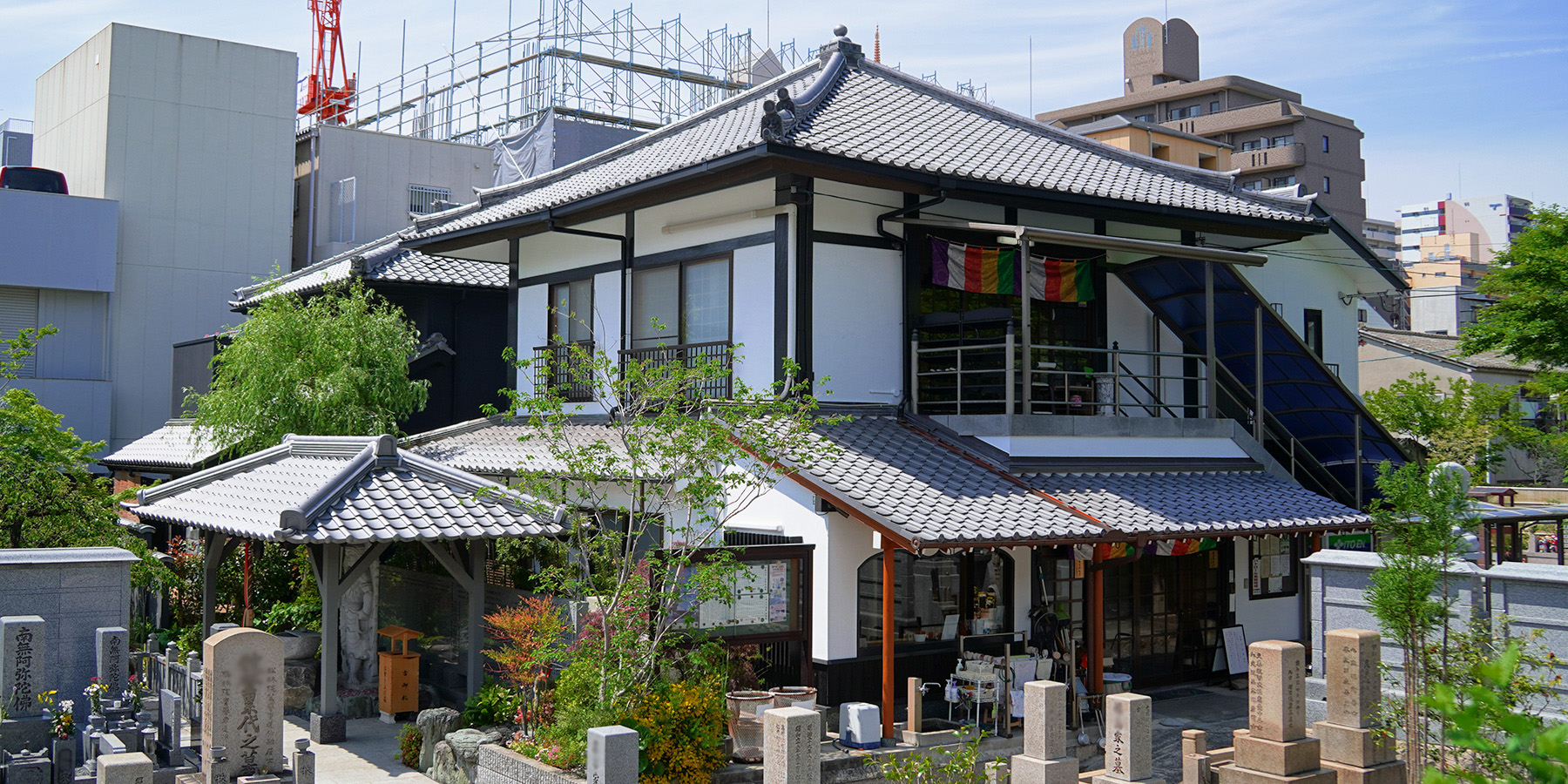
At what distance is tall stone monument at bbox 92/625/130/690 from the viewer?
1139cm

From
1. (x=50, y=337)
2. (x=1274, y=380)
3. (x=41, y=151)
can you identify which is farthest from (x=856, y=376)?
(x=41, y=151)

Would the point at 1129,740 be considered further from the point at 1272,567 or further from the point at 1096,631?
the point at 1272,567

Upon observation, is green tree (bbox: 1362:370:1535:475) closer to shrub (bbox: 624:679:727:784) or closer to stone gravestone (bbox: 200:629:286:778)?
shrub (bbox: 624:679:727:784)

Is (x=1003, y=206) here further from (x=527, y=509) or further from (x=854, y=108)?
(x=527, y=509)

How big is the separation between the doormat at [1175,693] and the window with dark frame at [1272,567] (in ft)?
7.70

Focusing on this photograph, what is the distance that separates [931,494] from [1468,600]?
5.50 m

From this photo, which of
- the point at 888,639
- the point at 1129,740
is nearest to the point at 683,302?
the point at 888,639

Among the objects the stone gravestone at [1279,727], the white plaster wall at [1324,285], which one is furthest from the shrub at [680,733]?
the white plaster wall at [1324,285]

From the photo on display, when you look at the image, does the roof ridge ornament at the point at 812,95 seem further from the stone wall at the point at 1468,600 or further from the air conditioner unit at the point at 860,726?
the stone wall at the point at 1468,600

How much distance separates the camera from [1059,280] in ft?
58.0

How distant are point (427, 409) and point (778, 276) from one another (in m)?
11.5

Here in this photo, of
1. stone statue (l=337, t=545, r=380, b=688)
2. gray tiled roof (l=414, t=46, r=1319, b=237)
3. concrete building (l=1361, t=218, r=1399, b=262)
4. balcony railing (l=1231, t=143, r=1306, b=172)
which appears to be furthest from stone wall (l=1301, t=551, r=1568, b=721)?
concrete building (l=1361, t=218, r=1399, b=262)

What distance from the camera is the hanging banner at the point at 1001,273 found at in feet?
54.5

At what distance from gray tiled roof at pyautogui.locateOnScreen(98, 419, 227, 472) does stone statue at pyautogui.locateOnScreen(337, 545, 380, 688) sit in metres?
7.18
